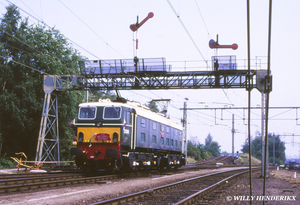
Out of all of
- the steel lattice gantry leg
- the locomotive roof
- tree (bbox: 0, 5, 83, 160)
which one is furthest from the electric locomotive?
tree (bbox: 0, 5, 83, 160)

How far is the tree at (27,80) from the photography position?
32.0 meters

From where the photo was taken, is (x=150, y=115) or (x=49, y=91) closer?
(x=150, y=115)

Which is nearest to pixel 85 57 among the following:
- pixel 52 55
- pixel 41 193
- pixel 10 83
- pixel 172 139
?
pixel 52 55

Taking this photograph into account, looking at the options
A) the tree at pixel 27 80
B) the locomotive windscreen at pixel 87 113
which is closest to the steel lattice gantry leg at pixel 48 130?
the tree at pixel 27 80

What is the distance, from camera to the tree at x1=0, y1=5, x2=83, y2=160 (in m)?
32.0

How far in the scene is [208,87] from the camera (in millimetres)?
25859

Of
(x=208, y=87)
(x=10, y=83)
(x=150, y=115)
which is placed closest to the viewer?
(x=150, y=115)

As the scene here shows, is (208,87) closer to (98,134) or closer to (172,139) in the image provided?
(172,139)

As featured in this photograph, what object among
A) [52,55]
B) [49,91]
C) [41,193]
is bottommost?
[41,193]

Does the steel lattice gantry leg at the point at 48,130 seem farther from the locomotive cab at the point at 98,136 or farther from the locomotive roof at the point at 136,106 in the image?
the locomotive cab at the point at 98,136

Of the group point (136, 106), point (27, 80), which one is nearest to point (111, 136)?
point (136, 106)

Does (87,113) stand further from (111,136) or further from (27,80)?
(27,80)

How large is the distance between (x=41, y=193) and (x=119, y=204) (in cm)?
342

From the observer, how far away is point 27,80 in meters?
33.2
